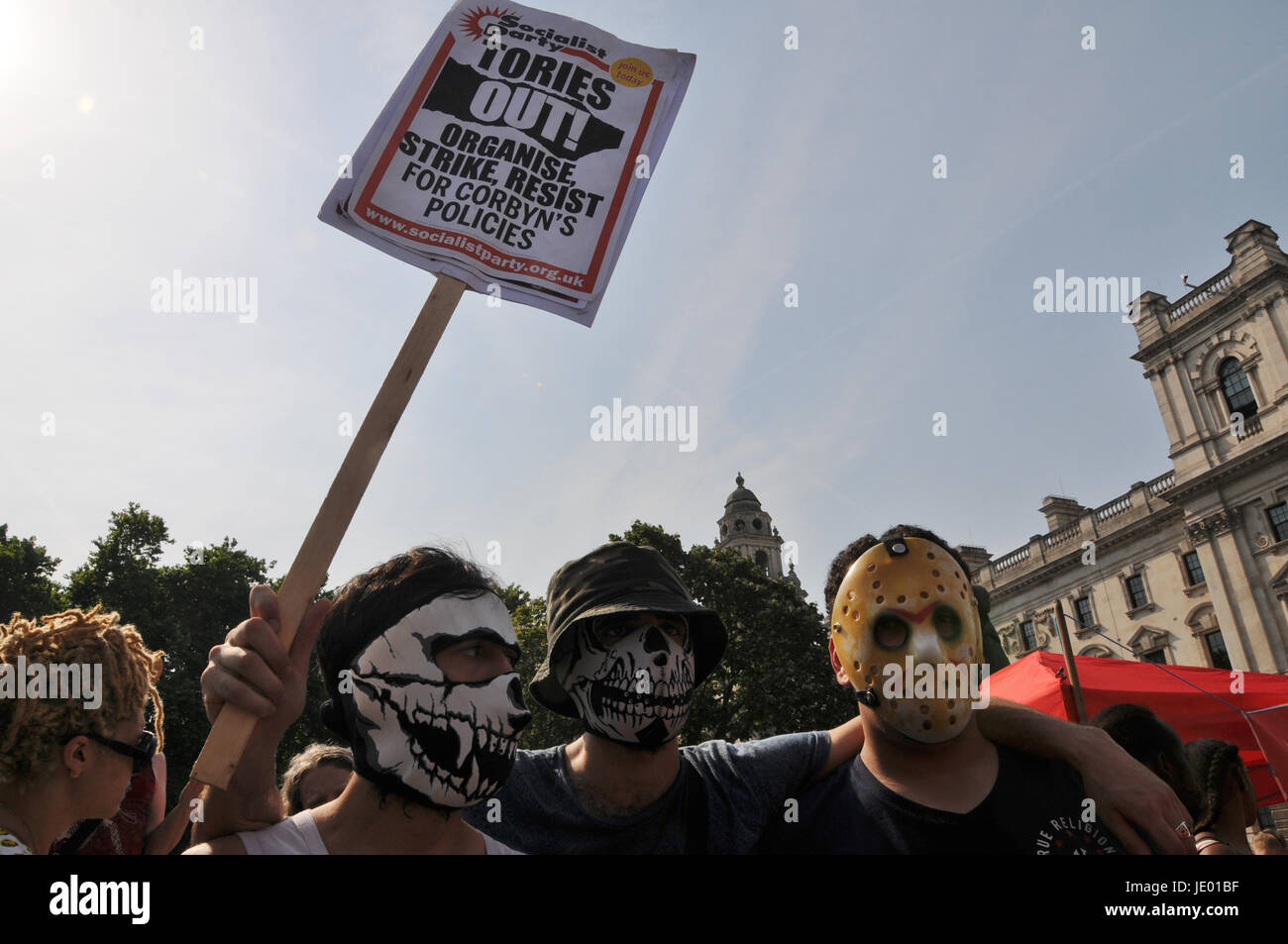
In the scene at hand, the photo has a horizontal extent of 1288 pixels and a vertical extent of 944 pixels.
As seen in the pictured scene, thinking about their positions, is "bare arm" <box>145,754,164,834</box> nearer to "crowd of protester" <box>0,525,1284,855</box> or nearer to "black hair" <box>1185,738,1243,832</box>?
"crowd of protester" <box>0,525,1284,855</box>

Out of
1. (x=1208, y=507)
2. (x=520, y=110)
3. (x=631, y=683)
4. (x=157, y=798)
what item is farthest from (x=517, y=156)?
(x=1208, y=507)

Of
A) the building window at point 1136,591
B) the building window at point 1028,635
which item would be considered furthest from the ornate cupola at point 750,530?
the building window at point 1136,591

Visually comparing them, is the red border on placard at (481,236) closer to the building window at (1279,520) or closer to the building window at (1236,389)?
the building window at (1279,520)

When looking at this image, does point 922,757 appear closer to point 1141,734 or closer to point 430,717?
point 430,717

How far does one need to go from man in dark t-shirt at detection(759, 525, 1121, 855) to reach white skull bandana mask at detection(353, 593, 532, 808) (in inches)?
44.5

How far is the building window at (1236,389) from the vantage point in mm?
35312

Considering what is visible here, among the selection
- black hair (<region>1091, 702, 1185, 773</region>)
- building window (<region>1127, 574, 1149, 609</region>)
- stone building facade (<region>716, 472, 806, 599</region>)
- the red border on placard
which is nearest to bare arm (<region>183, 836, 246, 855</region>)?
the red border on placard

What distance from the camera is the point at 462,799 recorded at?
2354 millimetres

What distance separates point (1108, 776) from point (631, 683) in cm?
153

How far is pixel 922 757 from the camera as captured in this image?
9.52 feet

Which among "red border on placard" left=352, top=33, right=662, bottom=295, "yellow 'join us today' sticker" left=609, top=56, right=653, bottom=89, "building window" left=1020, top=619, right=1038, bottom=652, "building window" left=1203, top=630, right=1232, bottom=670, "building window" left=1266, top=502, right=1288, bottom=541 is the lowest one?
"red border on placard" left=352, top=33, right=662, bottom=295

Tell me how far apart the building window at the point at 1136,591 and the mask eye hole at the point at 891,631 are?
43.4m

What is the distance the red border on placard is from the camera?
2939 mm
